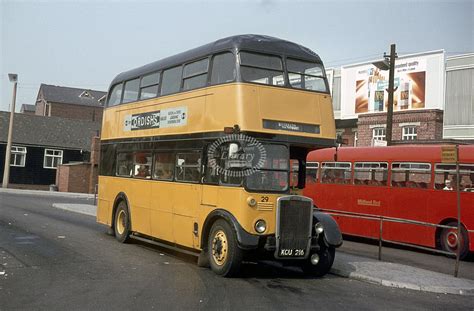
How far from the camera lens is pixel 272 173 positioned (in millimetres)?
9117

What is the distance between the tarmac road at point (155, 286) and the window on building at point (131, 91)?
3.77 m

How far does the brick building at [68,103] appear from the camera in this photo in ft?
237

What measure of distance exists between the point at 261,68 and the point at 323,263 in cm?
380

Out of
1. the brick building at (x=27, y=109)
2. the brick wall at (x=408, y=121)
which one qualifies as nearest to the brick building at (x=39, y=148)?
the brick wall at (x=408, y=121)

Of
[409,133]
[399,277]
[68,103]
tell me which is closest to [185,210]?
[399,277]

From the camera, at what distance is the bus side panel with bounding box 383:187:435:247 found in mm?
14109

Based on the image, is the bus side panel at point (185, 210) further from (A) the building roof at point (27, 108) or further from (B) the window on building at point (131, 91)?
(A) the building roof at point (27, 108)

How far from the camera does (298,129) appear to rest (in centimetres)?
940

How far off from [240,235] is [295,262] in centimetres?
199

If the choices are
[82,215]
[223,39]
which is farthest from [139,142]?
[82,215]

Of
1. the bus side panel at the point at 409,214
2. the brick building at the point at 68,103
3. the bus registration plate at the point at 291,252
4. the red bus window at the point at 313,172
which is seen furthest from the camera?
the brick building at the point at 68,103

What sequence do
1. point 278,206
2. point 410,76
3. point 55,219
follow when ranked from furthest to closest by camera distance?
1. point 410,76
2. point 55,219
3. point 278,206

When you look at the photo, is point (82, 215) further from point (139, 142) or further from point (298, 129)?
point (298, 129)

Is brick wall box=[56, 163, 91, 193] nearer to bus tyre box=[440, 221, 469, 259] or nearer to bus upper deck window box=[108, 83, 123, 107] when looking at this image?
bus upper deck window box=[108, 83, 123, 107]
